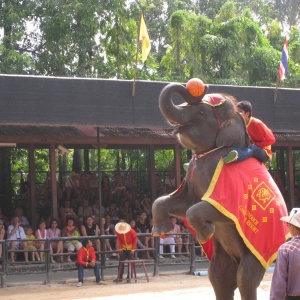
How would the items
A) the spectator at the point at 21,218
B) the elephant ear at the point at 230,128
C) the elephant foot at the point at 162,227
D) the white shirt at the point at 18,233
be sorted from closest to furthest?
1. the elephant ear at the point at 230,128
2. the elephant foot at the point at 162,227
3. the white shirt at the point at 18,233
4. the spectator at the point at 21,218

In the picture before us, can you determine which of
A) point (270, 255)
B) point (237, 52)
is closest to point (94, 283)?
point (270, 255)

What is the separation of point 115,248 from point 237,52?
1122 centimetres

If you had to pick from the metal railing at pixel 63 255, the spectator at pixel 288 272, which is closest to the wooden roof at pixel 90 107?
the metal railing at pixel 63 255

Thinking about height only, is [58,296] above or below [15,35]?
below

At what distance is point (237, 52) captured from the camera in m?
25.4

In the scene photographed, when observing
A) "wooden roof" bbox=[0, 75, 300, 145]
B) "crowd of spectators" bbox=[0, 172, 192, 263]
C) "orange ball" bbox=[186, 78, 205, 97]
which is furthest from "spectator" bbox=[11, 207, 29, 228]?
"orange ball" bbox=[186, 78, 205, 97]

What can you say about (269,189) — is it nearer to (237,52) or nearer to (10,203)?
(10,203)

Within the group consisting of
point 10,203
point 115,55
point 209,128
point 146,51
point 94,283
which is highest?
point 115,55

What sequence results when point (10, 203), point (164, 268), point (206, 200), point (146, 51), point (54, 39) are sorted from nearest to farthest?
point (206, 200), point (146, 51), point (164, 268), point (10, 203), point (54, 39)

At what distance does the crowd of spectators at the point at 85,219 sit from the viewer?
14969 mm

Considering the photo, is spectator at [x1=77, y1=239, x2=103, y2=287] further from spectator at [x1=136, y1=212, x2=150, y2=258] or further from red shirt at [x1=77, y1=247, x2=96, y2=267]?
spectator at [x1=136, y1=212, x2=150, y2=258]

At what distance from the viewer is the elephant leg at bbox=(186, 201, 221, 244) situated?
6699 mm

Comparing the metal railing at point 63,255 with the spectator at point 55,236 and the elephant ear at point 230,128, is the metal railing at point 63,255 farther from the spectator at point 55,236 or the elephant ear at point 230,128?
the elephant ear at point 230,128

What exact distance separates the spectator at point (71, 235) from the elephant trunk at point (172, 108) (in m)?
8.63
